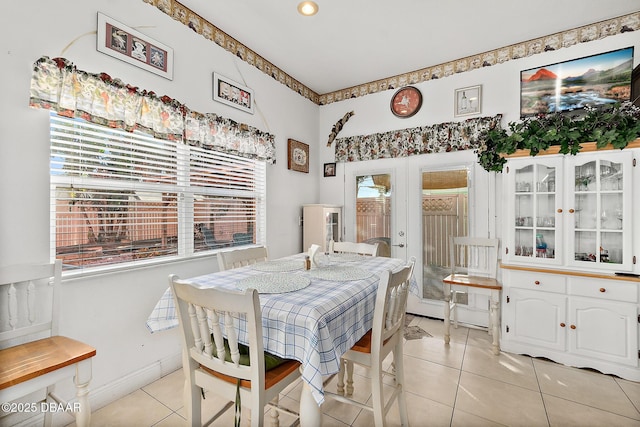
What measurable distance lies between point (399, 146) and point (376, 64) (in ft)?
3.26

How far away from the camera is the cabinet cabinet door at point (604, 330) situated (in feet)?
7.13

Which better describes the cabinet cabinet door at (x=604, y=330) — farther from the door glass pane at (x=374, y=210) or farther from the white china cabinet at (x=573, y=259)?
the door glass pane at (x=374, y=210)

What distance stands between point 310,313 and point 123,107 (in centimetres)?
191

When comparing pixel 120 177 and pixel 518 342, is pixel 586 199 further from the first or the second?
pixel 120 177

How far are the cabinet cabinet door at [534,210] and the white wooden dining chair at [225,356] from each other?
2371 mm

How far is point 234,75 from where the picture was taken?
2.88 meters

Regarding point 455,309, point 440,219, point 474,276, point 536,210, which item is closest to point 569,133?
point 536,210

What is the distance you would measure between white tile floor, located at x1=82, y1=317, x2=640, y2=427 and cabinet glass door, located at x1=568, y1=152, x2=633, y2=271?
0.94m

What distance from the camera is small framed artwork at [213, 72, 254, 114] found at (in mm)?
2676

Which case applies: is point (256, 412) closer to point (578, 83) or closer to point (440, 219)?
point (440, 219)

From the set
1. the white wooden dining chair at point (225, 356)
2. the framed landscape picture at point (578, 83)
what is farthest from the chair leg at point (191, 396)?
the framed landscape picture at point (578, 83)

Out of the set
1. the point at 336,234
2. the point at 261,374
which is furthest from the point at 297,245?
the point at 261,374

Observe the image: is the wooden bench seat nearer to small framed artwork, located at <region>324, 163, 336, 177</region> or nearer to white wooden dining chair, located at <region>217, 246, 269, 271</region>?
white wooden dining chair, located at <region>217, 246, 269, 271</region>

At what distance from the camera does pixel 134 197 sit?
2.12 meters
